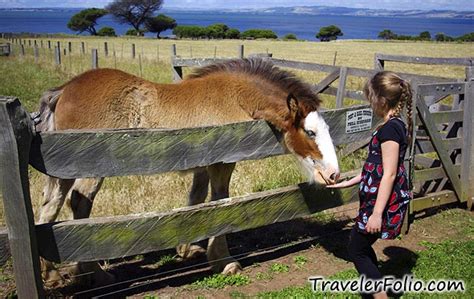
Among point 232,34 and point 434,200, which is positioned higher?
point 232,34

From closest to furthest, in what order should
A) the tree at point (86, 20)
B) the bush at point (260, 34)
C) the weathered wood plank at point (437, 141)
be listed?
the weathered wood plank at point (437, 141)
the bush at point (260, 34)
the tree at point (86, 20)

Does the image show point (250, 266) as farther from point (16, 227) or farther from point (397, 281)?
point (16, 227)

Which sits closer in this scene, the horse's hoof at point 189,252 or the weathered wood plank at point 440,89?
the horse's hoof at point 189,252

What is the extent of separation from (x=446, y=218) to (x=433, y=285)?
6.95 ft

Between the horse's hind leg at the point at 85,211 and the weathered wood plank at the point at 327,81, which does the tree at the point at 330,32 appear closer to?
the weathered wood plank at the point at 327,81

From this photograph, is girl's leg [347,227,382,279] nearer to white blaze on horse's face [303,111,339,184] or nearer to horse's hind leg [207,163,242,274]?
white blaze on horse's face [303,111,339,184]

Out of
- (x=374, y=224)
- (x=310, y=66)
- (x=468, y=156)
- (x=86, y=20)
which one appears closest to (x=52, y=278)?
(x=374, y=224)

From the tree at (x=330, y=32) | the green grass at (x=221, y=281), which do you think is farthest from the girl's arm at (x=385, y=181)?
the tree at (x=330, y=32)

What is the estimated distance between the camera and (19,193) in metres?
2.98

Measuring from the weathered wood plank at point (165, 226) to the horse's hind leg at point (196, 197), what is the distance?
102cm

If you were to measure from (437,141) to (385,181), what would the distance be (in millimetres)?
2980

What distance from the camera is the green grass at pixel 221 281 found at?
4.29 meters

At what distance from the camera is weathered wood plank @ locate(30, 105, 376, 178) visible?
3172mm

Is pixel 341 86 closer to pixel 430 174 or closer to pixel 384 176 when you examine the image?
pixel 430 174
